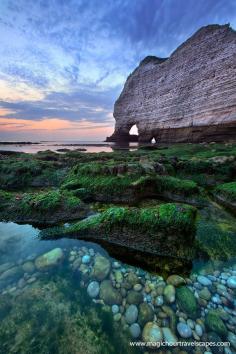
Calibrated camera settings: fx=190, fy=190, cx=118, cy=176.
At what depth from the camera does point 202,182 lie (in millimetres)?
9336

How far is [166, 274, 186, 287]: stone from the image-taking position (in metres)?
3.19

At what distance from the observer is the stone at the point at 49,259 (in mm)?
3613

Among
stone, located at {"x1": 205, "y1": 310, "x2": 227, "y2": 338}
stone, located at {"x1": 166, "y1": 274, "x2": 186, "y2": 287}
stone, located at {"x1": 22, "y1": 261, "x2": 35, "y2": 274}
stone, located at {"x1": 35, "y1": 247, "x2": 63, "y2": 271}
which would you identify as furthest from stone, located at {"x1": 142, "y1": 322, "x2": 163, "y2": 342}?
stone, located at {"x1": 22, "y1": 261, "x2": 35, "y2": 274}

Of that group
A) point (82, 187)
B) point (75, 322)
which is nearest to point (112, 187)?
point (82, 187)

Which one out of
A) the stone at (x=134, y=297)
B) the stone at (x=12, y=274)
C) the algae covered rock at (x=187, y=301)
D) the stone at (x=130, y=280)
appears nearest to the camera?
the algae covered rock at (x=187, y=301)

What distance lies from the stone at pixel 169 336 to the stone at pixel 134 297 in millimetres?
525

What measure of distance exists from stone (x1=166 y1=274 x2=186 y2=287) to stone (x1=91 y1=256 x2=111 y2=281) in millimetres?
1090

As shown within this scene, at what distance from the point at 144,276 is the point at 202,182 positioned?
23.5 feet

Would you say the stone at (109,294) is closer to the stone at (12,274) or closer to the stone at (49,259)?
A: the stone at (49,259)

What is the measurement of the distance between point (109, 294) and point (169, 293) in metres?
0.95

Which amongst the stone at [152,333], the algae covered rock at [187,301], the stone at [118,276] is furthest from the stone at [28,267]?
the algae covered rock at [187,301]

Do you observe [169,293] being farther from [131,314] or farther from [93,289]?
[93,289]

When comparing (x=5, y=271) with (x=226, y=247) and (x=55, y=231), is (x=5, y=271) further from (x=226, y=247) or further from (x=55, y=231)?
(x=226, y=247)

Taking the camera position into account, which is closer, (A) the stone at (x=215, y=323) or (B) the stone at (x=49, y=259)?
(A) the stone at (x=215, y=323)
